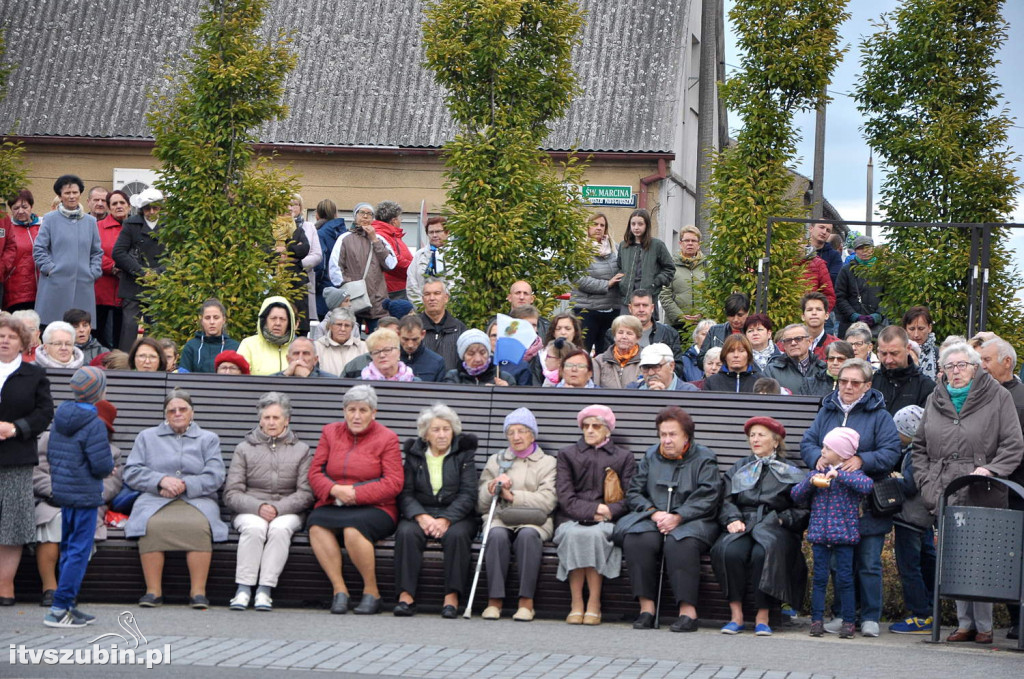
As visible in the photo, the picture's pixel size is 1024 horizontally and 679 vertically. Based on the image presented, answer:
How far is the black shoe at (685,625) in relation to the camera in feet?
36.6

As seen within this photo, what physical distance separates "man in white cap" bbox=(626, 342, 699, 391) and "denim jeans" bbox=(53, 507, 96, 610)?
4.60 m

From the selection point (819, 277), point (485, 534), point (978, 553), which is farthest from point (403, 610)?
point (819, 277)

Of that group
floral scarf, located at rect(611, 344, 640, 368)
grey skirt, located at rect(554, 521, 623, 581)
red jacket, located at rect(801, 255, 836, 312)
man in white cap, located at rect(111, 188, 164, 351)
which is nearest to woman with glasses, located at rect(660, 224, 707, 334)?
red jacket, located at rect(801, 255, 836, 312)

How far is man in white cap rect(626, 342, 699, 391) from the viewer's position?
42.7 feet

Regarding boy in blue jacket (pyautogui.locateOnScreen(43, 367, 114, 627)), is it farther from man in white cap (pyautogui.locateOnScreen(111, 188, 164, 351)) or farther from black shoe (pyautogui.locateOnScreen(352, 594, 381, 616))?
man in white cap (pyautogui.locateOnScreen(111, 188, 164, 351))

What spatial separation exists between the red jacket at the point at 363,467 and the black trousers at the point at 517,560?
0.86 m

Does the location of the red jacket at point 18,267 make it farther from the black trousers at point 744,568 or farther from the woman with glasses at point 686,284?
the black trousers at point 744,568

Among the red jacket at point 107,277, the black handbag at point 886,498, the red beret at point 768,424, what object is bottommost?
the black handbag at point 886,498

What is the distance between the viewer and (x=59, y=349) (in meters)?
13.3

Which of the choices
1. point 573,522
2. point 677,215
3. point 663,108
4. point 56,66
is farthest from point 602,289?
point 56,66

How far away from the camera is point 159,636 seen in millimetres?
10078

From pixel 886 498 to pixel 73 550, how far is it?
565cm

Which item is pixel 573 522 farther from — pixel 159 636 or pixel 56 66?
pixel 56 66

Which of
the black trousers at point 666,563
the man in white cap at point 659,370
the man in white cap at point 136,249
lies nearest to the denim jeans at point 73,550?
the black trousers at point 666,563
